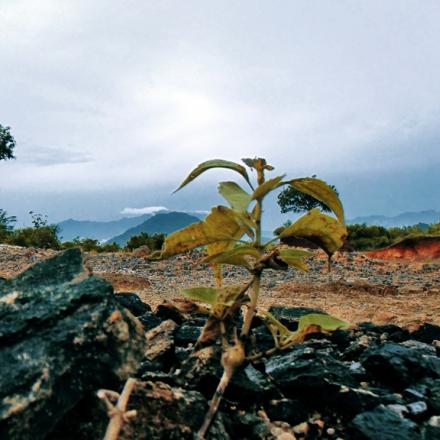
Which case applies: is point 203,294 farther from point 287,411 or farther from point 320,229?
point 287,411

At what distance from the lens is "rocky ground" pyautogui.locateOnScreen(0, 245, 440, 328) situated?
22.6ft

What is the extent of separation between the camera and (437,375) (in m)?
2.86

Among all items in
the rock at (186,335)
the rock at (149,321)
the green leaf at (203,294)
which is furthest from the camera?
the rock at (149,321)

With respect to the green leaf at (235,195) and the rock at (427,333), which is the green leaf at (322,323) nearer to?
the green leaf at (235,195)

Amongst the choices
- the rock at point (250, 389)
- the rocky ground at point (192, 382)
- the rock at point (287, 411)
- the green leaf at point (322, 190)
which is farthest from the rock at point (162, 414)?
the green leaf at point (322, 190)

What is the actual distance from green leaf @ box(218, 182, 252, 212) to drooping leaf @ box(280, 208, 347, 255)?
17 cm

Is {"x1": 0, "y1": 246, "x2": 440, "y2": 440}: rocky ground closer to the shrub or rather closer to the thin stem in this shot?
the thin stem

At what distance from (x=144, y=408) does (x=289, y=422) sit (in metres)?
0.72

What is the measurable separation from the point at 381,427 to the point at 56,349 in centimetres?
129

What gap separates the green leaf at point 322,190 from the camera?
1.77 meters

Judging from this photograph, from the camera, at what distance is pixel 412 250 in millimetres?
14484

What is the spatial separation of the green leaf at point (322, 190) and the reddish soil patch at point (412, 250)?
508 inches

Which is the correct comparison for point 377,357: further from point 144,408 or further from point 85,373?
→ point 85,373

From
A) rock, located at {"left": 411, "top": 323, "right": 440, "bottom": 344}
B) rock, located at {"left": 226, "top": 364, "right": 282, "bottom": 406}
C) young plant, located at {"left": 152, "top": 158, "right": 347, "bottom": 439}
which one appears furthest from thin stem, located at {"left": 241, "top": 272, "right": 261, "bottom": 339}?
rock, located at {"left": 411, "top": 323, "right": 440, "bottom": 344}
